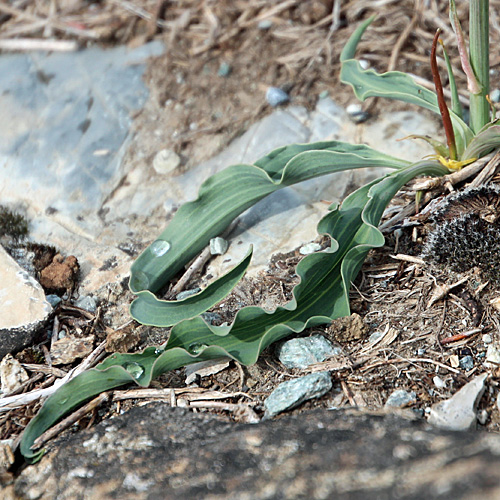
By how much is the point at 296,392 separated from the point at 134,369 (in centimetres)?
58

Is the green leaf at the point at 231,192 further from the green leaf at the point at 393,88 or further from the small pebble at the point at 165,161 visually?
the small pebble at the point at 165,161

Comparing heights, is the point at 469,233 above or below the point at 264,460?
below

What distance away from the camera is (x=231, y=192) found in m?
2.44

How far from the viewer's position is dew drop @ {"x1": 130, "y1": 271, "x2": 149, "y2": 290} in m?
2.25

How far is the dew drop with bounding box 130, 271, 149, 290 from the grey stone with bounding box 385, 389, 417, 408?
1.05 metres

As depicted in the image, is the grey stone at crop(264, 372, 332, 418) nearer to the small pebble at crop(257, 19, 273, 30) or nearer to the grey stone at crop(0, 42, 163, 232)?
the grey stone at crop(0, 42, 163, 232)

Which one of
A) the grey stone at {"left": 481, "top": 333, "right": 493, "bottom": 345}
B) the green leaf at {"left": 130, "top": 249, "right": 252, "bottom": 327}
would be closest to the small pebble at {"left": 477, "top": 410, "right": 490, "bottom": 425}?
the grey stone at {"left": 481, "top": 333, "right": 493, "bottom": 345}

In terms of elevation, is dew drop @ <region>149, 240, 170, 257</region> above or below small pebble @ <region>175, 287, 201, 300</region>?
above

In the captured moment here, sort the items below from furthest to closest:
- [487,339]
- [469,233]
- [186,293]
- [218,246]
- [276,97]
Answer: [276,97] → [218,246] → [186,293] → [469,233] → [487,339]

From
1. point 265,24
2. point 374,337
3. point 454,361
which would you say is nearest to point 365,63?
point 265,24

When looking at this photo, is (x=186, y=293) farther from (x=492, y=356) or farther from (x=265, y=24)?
(x=265, y=24)

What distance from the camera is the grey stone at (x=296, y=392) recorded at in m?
1.78

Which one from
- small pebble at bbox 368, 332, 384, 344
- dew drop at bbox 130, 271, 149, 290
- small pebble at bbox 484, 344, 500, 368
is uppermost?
dew drop at bbox 130, 271, 149, 290

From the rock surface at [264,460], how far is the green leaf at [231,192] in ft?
2.34
